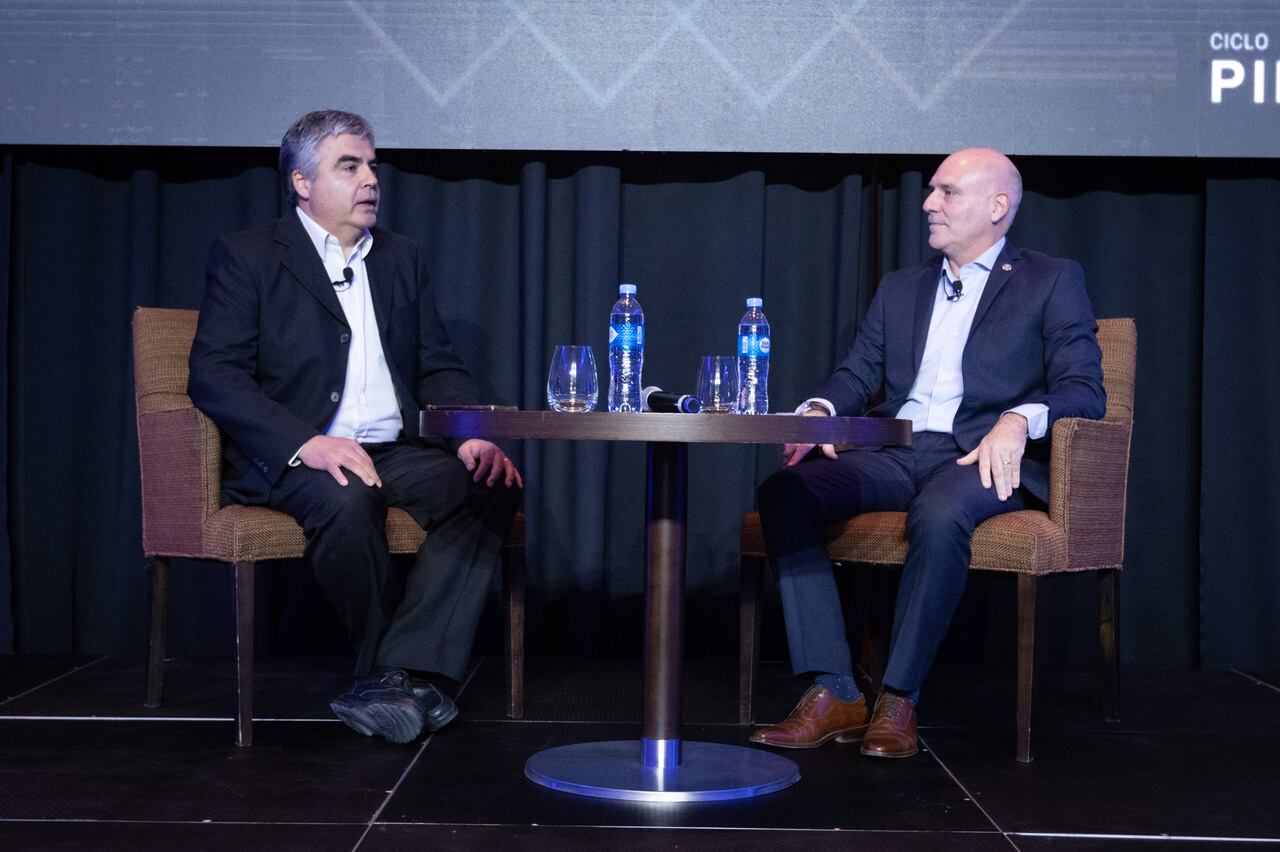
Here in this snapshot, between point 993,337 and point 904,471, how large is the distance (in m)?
0.36

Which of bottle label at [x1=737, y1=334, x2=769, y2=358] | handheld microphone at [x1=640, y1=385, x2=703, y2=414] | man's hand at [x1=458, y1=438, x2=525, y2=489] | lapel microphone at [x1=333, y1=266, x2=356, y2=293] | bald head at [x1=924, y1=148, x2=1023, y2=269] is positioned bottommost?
man's hand at [x1=458, y1=438, x2=525, y2=489]

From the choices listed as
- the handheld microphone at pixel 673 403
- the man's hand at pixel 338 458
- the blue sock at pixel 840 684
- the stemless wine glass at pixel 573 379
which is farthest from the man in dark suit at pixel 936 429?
the man's hand at pixel 338 458

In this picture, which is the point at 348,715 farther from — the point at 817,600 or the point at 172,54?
the point at 172,54

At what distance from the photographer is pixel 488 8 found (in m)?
3.71

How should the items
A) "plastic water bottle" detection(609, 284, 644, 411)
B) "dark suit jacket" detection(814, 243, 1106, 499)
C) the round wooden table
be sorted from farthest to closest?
"dark suit jacket" detection(814, 243, 1106, 499) → "plastic water bottle" detection(609, 284, 644, 411) → the round wooden table

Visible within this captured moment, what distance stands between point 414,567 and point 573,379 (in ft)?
2.16

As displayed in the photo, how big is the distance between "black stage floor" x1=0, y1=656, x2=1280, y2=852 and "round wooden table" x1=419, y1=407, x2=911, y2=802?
1.8 inches

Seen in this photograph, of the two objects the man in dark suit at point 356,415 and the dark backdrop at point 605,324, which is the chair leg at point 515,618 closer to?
the man in dark suit at point 356,415

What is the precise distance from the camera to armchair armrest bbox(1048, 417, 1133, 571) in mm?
2744

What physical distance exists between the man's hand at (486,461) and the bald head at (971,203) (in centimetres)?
112

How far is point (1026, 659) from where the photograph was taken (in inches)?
105

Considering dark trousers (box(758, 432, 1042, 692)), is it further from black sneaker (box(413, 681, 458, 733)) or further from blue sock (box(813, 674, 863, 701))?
black sneaker (box(413, 681, 458, 733))

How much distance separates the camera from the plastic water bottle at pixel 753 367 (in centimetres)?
275

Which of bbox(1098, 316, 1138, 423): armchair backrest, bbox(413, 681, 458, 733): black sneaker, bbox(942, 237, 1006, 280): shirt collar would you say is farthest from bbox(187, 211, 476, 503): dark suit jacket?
bbox(1098, 316, 1138, 423): armchair backrest
